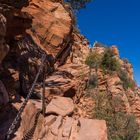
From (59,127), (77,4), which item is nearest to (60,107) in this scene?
(59,127)

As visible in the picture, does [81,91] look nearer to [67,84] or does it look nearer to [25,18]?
[67,84]

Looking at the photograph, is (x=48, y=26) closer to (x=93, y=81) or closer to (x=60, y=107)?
(x=93, y=81)

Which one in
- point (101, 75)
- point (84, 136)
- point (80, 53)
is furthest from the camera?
point (80, 53)

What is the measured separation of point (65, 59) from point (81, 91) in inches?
127

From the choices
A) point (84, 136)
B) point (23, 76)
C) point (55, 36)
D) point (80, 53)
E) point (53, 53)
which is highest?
point (80, 53)

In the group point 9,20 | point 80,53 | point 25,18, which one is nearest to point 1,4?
point 9,20

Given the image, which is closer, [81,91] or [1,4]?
[1,4]

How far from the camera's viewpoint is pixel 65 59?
20.2 metres

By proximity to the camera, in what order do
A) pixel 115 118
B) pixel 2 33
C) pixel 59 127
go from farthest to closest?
pixel 115 118 < pixel 59 127 < pixel 2 33

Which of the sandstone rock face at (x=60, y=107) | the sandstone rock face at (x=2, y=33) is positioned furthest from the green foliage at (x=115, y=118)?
the sandstone rock face at (x=2, y=33)

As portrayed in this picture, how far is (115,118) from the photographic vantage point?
65.5 feet

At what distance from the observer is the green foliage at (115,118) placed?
18.9 meters

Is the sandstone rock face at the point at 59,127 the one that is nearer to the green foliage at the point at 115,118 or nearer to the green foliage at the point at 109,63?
the green foliage at the point at 115,118

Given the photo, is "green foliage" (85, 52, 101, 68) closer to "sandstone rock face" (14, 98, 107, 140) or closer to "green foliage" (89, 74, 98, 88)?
"green foliage" (89, 74, 98, 88)
